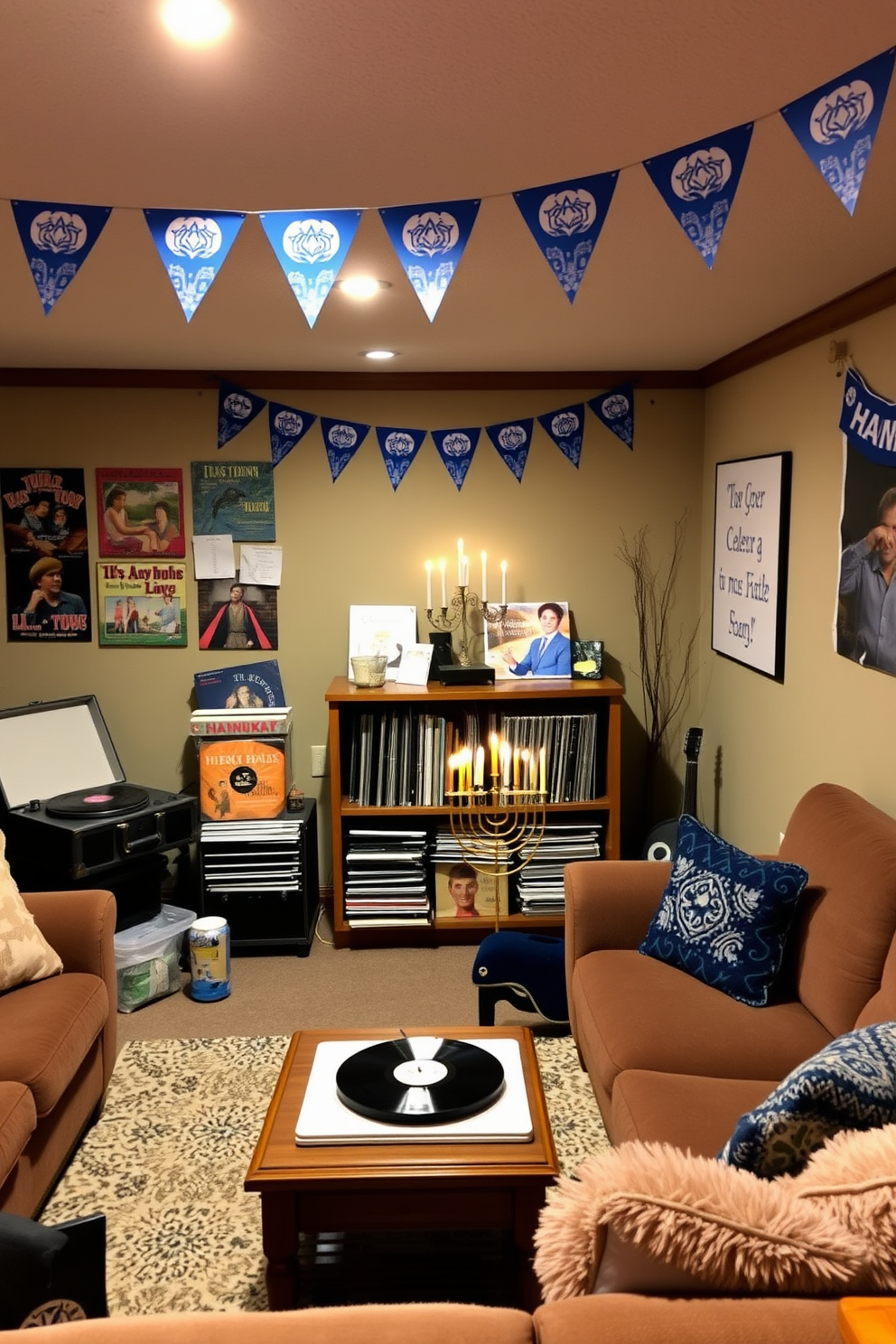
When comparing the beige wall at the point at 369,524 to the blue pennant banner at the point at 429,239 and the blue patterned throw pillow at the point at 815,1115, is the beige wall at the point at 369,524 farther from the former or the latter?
the blue patterned throw pillow at the point at 815,1115

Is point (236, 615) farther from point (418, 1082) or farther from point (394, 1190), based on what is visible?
point (394, 1190)

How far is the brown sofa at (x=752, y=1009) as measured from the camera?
6.88ft

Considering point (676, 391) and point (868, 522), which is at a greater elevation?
point (676, 391)

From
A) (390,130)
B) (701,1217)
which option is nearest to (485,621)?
(390,130)

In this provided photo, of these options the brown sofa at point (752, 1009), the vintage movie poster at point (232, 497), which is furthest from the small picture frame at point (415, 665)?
the brown sofa at point (752, 1009)

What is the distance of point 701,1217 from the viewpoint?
1.19 metres

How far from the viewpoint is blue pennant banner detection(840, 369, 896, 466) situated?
2.64m

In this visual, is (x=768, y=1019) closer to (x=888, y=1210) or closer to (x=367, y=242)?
(x=888, y=1210)

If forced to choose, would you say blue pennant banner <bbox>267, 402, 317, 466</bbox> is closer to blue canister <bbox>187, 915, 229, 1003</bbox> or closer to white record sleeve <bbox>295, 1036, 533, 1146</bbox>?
blue canister <bbox>187, 915, 229, 1003</bbox>

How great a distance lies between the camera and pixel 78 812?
3.59 meters

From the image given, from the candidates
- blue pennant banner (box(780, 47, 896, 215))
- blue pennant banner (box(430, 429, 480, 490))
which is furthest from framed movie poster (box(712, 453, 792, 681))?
blue pennant banner (box(780, 47, 896, 215))

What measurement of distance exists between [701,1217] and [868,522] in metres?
2.04

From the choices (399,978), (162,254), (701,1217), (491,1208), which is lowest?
(399,978)

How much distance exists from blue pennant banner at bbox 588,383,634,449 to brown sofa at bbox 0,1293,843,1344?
3.54 m
